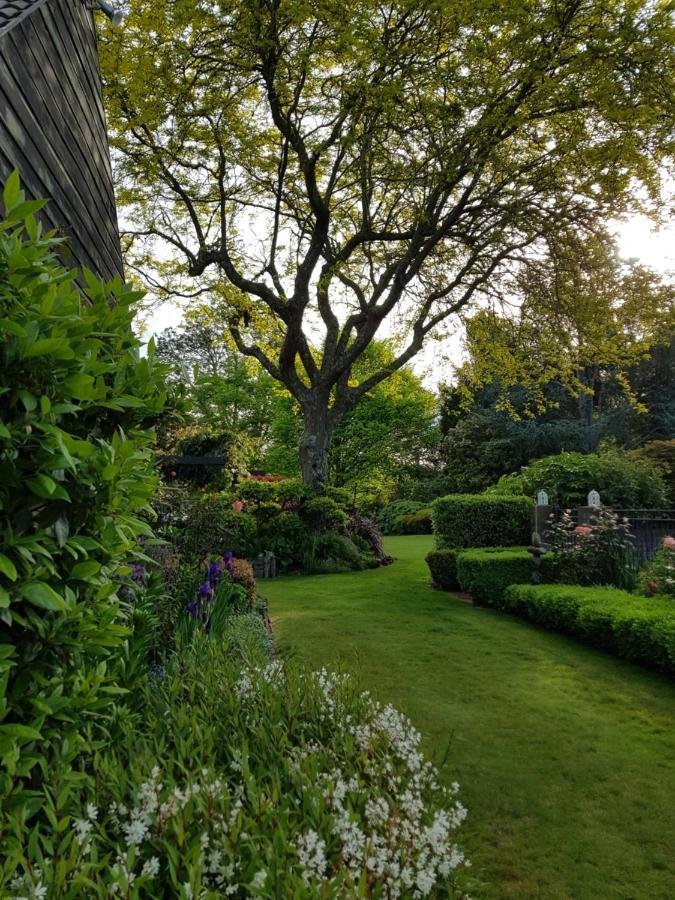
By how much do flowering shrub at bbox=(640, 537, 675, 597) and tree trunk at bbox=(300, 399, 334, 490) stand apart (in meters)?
8.84

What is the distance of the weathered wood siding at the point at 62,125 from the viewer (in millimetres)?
3078

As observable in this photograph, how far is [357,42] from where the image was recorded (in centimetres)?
883

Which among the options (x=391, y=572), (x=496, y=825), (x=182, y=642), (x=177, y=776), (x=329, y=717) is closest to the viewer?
(x=177, y=776)

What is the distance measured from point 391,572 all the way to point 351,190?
1007 cm

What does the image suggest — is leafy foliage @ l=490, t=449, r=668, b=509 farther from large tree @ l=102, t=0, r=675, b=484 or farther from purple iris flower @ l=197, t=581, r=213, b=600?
purple iris flower @ l=197, t=581, r=213, b=600

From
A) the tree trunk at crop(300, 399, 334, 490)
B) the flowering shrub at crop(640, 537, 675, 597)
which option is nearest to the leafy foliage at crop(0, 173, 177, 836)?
the flowering shrub at crop(640, 537, 675, 597)

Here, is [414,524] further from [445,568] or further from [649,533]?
[649,533]

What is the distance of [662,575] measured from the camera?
25.1 feet

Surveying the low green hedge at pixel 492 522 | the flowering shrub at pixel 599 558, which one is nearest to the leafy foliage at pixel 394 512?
the low green hedge at pixel 492 522

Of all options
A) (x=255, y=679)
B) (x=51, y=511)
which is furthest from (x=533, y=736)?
(x=51, y=511)

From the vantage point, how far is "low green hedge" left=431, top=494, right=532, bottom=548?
12.0 meters

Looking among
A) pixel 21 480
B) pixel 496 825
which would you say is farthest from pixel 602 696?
pixel 21 480

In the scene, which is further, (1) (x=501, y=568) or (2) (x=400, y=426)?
(2) (x=400, y=426)

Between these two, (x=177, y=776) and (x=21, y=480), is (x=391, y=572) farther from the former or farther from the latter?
(x=21, y=480)
